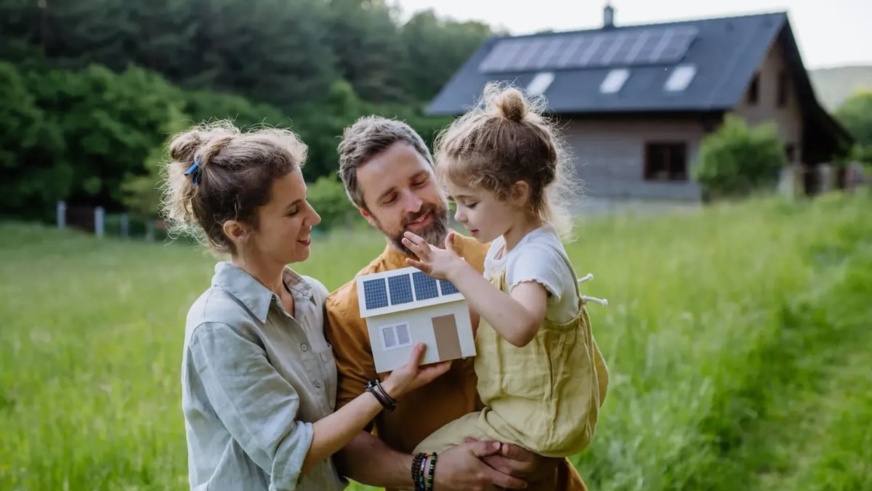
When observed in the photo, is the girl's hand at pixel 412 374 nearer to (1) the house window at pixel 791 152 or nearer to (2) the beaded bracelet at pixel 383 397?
(2) the beaded bracelet at pixel 383 397

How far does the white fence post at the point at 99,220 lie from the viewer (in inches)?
427

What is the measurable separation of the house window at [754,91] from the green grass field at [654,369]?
26.3 ft

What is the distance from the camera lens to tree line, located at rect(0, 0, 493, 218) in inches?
263

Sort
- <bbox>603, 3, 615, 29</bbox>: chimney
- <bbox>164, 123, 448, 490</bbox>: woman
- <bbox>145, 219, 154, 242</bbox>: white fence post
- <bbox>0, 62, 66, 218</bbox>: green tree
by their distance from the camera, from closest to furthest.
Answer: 1. <bbox>164, 123, 448, 490</bbox>: woman
2. <bbox>0, 62, 66, 218</bbox>: green tree
3. <bbox>603, 3, 615, 29</bbox>: chimney
4. <bbox>145, 219, 154, 242</bbox>: white fence post

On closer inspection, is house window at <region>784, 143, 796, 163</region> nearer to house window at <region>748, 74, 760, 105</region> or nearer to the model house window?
house window at <region>748, 74, 760, 105</region>

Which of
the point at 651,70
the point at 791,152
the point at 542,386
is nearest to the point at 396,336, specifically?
the point at 542,386

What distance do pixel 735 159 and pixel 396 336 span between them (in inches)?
476

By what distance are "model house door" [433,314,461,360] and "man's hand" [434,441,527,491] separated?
19cm

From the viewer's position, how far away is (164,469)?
7.63 ft

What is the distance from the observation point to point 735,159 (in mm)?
12336

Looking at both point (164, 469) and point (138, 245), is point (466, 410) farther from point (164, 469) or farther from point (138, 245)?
point (138, 245)

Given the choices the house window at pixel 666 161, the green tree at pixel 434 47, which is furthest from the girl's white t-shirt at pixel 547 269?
the house window at pixel 666 161

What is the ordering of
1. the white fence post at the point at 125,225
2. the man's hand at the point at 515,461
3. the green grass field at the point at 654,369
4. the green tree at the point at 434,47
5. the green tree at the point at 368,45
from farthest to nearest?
the white fence post at the point at 125,225 < the green tree at the point at 434,47 < the green tree at the point at 368,45 < the green grass field at the point at 654,369 < the man's hand at the point at 515,461

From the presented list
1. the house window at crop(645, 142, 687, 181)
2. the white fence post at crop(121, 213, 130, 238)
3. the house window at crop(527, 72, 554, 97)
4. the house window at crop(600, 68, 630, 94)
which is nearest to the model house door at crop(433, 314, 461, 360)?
the house window at crop(527, 72, 554, 97)
